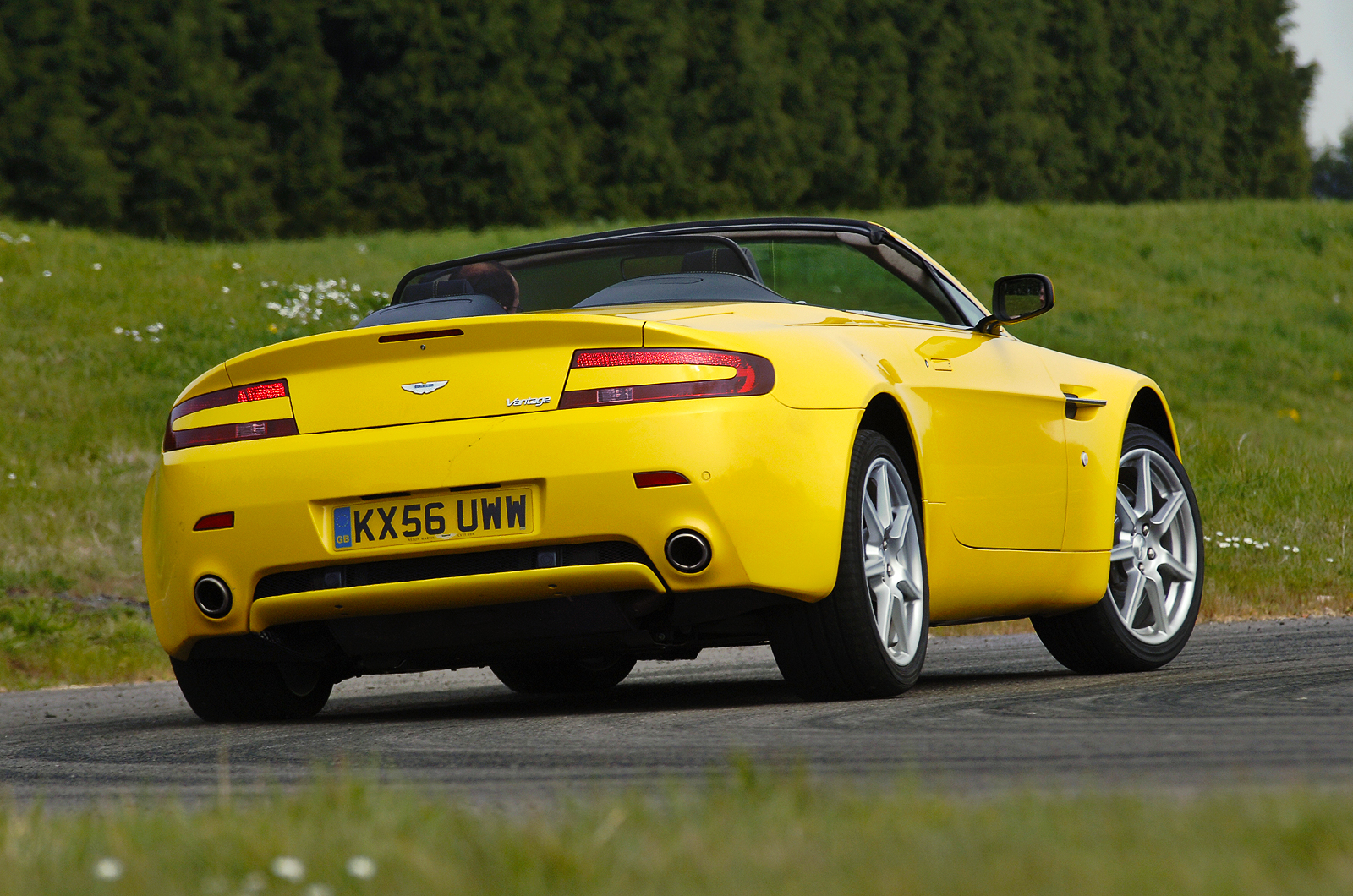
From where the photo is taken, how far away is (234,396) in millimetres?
4582

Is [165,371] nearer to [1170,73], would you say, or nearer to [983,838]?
[983,838]

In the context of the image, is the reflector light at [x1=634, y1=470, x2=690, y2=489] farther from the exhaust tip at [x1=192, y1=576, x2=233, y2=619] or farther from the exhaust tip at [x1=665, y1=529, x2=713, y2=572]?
the exhaust tip at [x1=192, y1=576, x2=233, y2=619]

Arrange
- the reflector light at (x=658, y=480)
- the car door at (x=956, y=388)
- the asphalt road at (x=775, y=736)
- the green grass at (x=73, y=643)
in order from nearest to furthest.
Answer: the asphalt road at (x=775, y=736) → the reflector light at (x=658, y=480) → the car door at (x=956, y=388) → the green grass at (x=73, y=643)

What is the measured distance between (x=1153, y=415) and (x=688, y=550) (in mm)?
2887

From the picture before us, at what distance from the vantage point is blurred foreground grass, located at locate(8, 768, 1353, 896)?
Answer: 1760 mm

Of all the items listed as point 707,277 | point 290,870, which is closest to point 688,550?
point 707,277

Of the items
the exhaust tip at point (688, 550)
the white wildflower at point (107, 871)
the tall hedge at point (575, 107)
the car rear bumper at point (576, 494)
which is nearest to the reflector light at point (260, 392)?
the car rear bumper at point (576, 494)

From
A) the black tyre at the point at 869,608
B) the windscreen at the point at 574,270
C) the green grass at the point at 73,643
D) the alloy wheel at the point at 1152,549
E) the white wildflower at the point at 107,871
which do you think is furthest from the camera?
the green grass at the point at 73,643

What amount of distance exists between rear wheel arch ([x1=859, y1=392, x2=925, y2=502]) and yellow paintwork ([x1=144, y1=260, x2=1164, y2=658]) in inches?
0.6

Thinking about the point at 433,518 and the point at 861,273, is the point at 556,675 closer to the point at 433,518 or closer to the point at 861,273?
the point at 861,273

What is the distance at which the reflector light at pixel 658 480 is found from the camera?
4.13 metres

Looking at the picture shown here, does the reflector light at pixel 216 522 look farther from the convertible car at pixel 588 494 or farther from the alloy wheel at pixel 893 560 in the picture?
the alloy wheel at pixel 893 560

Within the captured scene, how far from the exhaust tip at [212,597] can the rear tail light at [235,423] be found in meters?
0.38

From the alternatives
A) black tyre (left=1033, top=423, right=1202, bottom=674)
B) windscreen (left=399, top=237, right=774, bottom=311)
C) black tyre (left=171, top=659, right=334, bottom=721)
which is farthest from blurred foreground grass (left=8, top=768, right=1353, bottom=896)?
black tyre (left=1033, top=423, right=1202, bottom=674)
